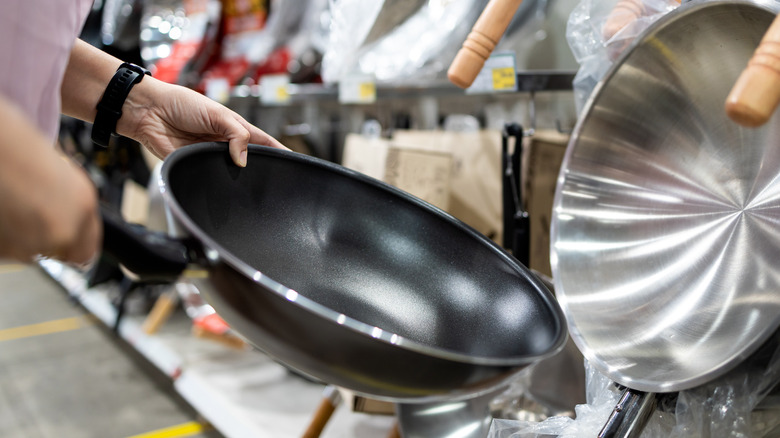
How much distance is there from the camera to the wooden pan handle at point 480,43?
0.58 meters

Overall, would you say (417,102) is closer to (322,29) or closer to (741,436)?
(322,29)

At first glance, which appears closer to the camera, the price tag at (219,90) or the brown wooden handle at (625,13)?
the brown wooden handle at (625,13)

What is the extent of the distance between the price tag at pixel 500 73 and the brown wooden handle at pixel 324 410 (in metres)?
0.50

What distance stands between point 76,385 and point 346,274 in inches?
61.4

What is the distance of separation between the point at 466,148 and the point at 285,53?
80 centimetres

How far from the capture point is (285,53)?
5.65ft

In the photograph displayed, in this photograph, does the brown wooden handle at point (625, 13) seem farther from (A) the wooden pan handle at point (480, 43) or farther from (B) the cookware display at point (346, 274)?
(B) the cookware display at point (346, 274)

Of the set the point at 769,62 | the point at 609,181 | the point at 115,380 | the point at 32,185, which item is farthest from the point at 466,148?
the point at 115,380

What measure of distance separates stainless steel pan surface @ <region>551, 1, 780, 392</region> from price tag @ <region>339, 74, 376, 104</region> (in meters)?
0.58

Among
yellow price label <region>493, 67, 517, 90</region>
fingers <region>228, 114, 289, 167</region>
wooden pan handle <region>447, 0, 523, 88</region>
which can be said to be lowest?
fingers <region>228, 114, 289, 167</region>

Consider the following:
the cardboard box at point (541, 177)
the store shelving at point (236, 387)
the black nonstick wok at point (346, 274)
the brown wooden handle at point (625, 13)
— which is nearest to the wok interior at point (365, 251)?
the black nonstick wok at point (346, 274)

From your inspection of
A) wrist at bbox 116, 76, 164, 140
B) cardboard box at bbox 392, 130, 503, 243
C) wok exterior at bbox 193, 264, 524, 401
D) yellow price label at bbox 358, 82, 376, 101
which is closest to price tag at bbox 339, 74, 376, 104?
yellow price label at bbox 358, 82, 376, 101

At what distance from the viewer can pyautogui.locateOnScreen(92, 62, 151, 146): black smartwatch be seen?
0.59m

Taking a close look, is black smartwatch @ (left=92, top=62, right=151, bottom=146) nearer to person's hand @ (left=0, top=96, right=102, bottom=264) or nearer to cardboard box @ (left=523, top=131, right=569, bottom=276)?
person's hand @ (left=0, top=96, right=102, bottom=264)
